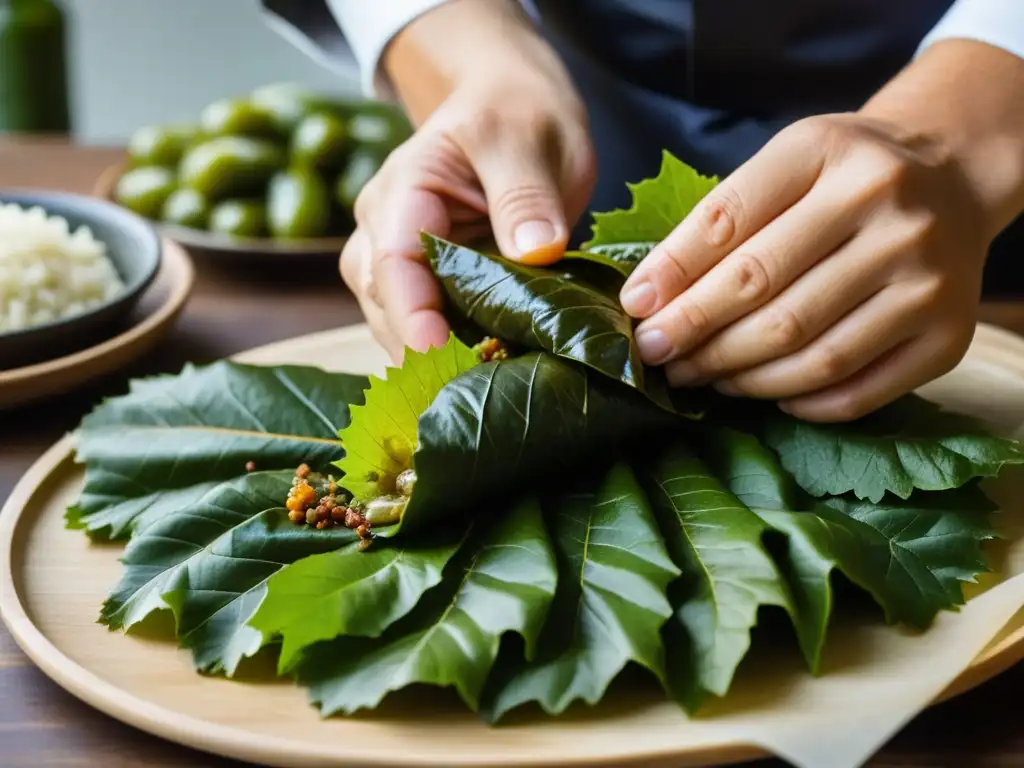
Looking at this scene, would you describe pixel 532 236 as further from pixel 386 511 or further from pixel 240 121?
pixel 240 121

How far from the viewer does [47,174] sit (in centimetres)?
291

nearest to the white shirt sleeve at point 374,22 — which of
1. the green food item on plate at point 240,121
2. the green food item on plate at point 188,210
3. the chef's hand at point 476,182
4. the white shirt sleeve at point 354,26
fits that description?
the white shirt sleeve at point 354,26

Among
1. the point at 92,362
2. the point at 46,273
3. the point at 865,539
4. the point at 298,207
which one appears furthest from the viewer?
the point at 298,207

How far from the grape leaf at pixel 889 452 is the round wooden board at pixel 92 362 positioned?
976 mm

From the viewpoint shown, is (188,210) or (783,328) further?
(188,210)

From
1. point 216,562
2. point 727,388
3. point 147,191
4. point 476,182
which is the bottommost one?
point 147,191

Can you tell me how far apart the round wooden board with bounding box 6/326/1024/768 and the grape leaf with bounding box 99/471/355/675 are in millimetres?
28

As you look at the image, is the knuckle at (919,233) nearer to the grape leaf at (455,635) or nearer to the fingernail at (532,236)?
the fingernail at (532,236)

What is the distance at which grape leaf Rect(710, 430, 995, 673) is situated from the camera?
1078 mm

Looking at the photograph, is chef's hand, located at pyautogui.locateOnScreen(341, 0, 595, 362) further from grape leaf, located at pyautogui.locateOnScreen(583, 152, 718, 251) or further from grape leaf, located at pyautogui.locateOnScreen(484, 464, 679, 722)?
grape leaf, located at pyautogui.locateOnScreen(484, 464, 679, 722)

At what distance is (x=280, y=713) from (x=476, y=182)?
799 millimetres

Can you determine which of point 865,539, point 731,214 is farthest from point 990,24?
point 865,539

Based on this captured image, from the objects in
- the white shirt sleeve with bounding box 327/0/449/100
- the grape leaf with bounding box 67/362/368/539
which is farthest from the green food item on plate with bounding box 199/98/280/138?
the grape leaf with bounding box 67/362/368/539

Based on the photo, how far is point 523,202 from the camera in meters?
1.42
